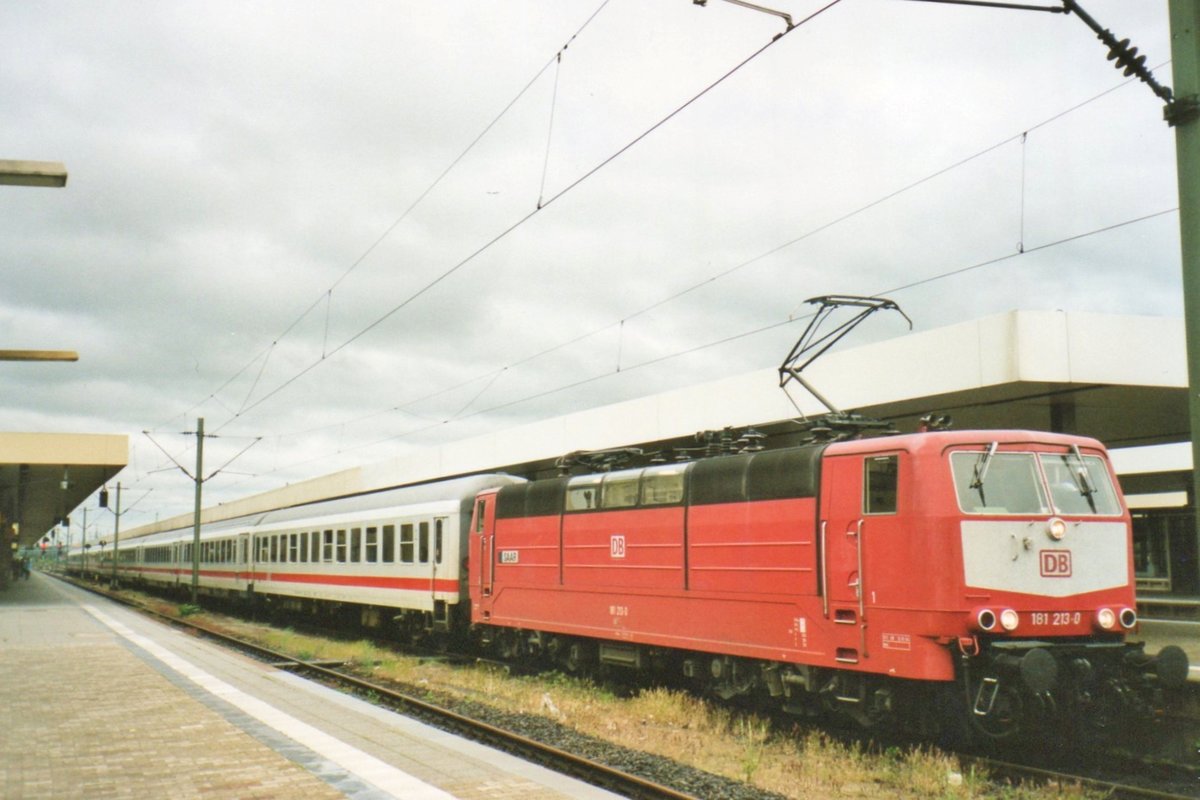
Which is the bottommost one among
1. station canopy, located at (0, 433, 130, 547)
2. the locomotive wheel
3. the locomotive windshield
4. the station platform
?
the station platform

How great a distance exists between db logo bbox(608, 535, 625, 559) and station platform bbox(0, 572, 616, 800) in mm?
3753

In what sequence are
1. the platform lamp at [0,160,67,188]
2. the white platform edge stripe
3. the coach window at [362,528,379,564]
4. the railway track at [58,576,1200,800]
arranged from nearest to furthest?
1. the platform lamp at [0,160,67,188]
2. the white platform edge stripe
3. the railway track at [58,576,1200,800]
4. the coach window at [362,528,379,564]

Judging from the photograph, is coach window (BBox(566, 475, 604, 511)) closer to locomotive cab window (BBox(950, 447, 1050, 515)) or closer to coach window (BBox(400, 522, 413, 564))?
locomotive cab window (BBox(950, 447, 1050, 515))

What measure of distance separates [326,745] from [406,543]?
1185 cm

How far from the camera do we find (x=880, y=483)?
10.3m

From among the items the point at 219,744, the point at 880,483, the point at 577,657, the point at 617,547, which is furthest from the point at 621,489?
the point at 219,744

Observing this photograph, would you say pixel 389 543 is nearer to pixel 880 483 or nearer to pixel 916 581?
pixel 880 483

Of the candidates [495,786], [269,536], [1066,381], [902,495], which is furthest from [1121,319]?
[269,536]

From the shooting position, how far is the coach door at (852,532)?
399 inches

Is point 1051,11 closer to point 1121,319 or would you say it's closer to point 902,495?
point 902,495

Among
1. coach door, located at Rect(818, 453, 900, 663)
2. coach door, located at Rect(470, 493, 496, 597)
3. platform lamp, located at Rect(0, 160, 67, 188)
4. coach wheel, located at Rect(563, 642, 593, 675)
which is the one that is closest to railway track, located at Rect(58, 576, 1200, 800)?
coach door, located at Rect(818, 453, 900, 663)

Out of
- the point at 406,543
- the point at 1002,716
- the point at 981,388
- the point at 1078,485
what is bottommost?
the point at 1002,716

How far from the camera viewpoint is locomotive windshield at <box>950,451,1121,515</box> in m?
9.81

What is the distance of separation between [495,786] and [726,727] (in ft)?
14.9
